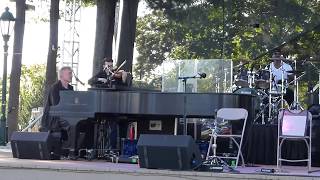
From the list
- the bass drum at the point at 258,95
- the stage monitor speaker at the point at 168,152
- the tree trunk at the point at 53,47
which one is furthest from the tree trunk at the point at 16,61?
the stage monitor speaker at the point at 168,152

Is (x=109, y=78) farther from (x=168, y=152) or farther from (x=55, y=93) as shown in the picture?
(x=168, y=152)

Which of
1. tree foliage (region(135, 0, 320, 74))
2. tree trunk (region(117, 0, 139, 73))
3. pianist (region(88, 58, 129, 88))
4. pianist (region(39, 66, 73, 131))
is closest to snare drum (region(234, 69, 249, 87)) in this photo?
pianist (region(88, 58, 129, 88))

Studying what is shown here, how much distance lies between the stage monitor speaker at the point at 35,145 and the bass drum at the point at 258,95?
2.75m

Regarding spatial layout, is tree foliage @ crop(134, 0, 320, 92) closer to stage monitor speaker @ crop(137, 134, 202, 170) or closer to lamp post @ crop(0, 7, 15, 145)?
lamp post @ crop(0, 7, 15, 145)

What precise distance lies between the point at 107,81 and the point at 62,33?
447 inches

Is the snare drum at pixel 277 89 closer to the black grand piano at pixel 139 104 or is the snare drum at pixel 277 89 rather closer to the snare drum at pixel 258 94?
the snare drum at pixel 258 94

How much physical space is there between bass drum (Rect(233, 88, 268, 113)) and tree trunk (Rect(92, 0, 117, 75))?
16.2 feet

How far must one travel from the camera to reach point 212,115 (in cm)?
822

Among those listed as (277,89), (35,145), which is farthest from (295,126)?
(35,145)

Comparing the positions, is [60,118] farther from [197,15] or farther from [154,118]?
[197,15]

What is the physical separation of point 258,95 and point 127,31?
5455mm

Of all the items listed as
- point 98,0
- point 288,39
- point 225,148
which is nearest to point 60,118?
point 225,148

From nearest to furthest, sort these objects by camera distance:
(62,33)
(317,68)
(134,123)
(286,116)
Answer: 1. (286,116)
2. (134,123)
3. (317,68)
4. (62,33)

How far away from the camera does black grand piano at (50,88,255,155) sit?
27.0ft
